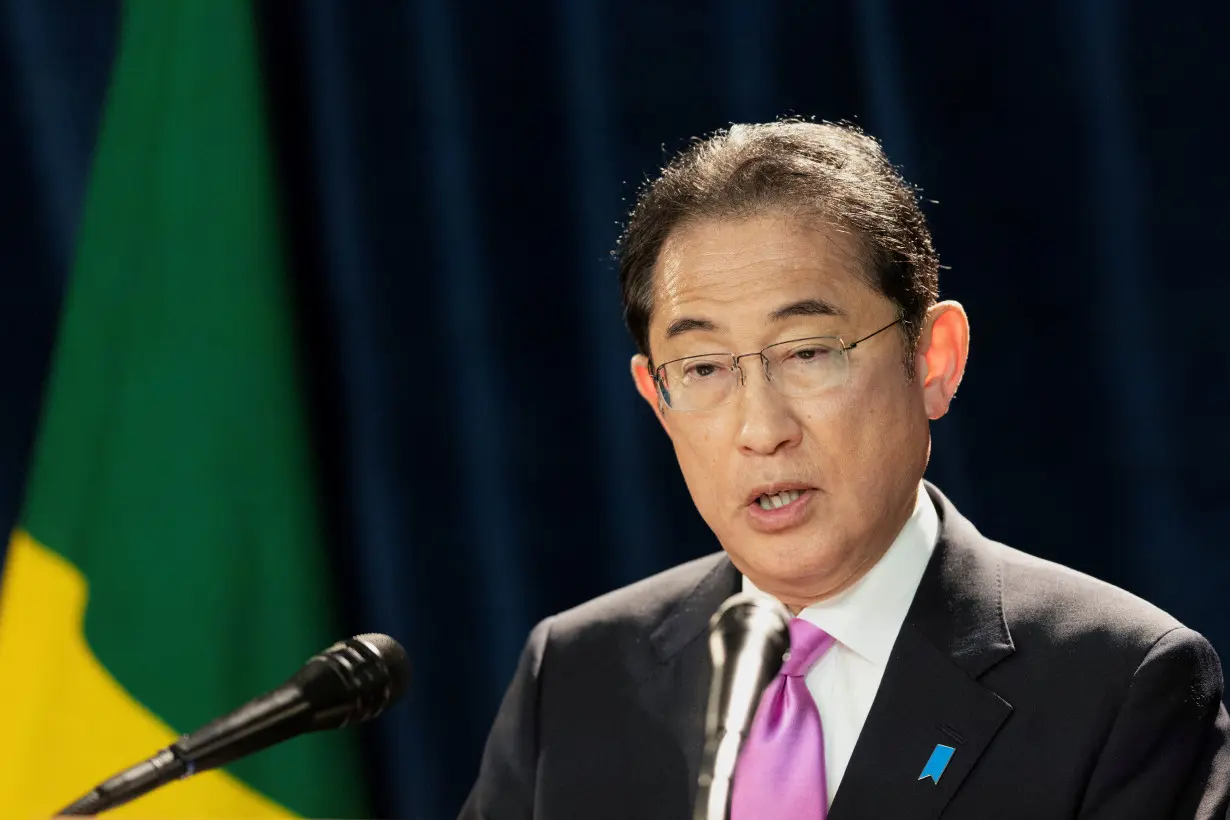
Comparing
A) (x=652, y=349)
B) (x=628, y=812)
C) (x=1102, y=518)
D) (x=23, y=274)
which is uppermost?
(x=23, y=274)

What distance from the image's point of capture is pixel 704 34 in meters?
2.51

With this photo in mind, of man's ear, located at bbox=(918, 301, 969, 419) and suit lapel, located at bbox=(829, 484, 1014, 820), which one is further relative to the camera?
man's ear, located at bbox=(918, 301, 969, 419)

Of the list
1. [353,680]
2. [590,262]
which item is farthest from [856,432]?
[590,262]

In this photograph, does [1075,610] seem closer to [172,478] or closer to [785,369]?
[785,369]

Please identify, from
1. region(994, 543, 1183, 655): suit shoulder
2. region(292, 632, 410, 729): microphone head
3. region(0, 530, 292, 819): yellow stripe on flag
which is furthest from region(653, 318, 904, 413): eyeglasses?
region(0, 530, 292, 819): yellow stripe on flag

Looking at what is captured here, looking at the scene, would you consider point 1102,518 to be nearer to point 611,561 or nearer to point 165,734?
point 611,561

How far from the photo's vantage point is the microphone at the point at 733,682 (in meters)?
1.08

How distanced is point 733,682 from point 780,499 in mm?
458

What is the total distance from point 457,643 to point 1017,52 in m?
1.43

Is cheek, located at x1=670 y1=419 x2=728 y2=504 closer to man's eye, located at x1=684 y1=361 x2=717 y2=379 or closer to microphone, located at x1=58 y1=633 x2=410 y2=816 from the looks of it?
man's eye, located at x1=684 y1=361 x2=717 y2=379

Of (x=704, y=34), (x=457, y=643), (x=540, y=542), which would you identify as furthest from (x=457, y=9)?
(x=457, y=643)

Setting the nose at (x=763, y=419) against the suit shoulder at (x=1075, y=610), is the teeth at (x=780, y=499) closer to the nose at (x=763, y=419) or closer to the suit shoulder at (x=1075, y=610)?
the nose at (x=763, y=419)

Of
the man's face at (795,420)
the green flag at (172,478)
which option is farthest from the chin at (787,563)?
the green flag at (172,478)

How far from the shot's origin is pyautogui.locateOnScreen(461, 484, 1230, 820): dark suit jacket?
1520mm
